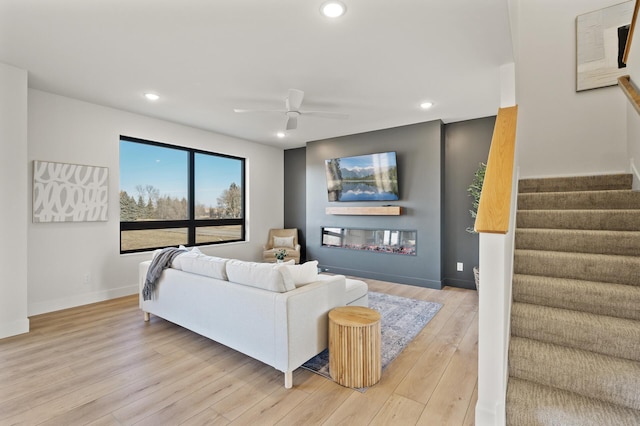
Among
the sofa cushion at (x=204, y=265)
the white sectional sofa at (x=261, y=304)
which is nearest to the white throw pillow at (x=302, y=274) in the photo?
the white sectional sofa at (x=261, y=304)

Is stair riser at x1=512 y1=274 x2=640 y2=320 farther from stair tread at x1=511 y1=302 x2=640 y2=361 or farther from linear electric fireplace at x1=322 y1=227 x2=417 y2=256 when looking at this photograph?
linear electric fireplace at x1=322 y1=227 x2=417 y2=256

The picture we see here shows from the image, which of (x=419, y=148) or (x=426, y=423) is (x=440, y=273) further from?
(x=426, y=423)

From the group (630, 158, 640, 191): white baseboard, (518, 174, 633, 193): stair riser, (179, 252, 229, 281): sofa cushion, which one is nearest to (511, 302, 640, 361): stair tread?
(630, 158, 640, 191): white baseboard

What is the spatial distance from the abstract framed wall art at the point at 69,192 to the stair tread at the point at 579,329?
4.65m

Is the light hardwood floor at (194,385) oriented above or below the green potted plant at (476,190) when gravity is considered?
below

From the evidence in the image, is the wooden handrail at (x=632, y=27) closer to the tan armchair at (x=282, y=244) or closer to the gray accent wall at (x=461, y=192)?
the gray accent wall at (x=461, y=192)

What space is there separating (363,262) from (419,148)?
85.8 inches

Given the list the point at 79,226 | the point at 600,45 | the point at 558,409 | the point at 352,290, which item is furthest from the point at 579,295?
the point at 79,226

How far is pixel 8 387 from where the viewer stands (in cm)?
204

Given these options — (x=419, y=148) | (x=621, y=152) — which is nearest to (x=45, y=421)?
(x=419, y=148)

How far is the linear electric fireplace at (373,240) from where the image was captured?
4.87m

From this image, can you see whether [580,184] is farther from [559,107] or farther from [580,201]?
[559,107]

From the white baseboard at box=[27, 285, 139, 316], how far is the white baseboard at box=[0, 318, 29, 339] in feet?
1.79

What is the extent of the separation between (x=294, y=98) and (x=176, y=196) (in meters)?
2.83
